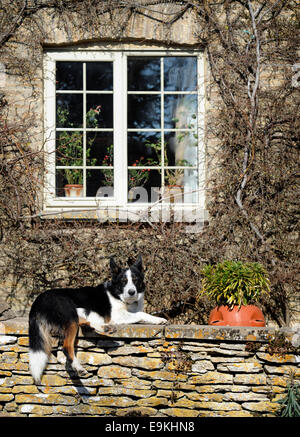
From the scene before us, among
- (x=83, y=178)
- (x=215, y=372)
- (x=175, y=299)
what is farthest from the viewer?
(x=83, y=178)

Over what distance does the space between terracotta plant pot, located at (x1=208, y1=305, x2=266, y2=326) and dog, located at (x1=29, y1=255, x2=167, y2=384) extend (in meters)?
0.61

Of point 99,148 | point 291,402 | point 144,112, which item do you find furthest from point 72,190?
point 291,402

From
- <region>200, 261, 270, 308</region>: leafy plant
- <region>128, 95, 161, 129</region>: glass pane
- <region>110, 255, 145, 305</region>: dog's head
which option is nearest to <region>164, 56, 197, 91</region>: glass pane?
<region>128, 95, 161, 129</region>: glass pane

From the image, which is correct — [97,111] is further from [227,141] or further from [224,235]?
[224,235]

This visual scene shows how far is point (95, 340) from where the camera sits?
4.86 meters

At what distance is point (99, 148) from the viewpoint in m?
6.88

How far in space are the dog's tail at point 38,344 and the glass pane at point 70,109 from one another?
2.93m

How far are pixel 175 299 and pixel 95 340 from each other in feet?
5.40

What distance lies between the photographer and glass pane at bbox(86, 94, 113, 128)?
22.6ft

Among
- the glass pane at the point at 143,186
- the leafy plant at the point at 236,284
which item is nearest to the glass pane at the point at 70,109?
the glass pane at the point at 143,186

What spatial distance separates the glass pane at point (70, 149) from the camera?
6.81 meters

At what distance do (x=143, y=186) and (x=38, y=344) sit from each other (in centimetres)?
271

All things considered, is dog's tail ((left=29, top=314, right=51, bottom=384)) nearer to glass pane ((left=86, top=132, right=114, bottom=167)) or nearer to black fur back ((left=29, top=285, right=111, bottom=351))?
black fur back ((left=29, top=285, right=111, bottom=351))
